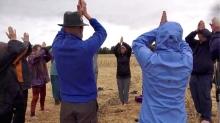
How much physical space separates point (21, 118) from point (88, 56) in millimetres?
3712

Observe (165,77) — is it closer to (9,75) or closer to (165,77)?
(165,77)

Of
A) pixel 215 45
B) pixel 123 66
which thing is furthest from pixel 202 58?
pixel 123 66

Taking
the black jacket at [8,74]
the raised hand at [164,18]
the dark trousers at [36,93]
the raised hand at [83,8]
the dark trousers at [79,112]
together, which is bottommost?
the dark trousers at [36,93]

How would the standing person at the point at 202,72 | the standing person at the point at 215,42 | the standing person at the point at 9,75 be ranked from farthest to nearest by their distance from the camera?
the standing person at the point at 202,72
the standing person at the point at 215,42
the standing person at the point at 9,75

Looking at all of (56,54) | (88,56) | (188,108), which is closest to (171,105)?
(88,56)

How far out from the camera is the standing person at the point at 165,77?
17.7 feet

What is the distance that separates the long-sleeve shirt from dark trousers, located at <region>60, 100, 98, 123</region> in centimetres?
6

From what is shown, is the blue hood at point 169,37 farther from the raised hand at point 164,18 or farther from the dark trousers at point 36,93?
the dark trousers at point 36,93

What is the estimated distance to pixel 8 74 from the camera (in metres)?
8.09

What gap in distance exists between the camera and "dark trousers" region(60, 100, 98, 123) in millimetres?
6452

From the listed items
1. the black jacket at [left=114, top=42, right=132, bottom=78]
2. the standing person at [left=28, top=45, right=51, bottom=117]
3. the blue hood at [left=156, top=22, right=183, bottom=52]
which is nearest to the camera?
the blue hood at [left=156, top=22, right=183, bottom=52]

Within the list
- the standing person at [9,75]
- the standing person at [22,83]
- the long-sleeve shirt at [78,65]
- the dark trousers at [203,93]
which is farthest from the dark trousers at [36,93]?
the long-sleeve shirt at [78,65]

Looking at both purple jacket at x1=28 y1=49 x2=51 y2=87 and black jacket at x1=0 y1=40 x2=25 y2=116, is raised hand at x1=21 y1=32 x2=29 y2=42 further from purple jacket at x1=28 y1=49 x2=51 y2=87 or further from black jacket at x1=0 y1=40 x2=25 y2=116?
purple jacket at x1=28 y1=49 x2=51 y2=87

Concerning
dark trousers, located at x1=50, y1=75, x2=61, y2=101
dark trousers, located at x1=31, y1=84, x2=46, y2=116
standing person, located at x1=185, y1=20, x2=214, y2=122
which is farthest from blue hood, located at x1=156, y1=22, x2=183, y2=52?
dark trousers, located at x1=50, y1=75, x2=61, y2=101
